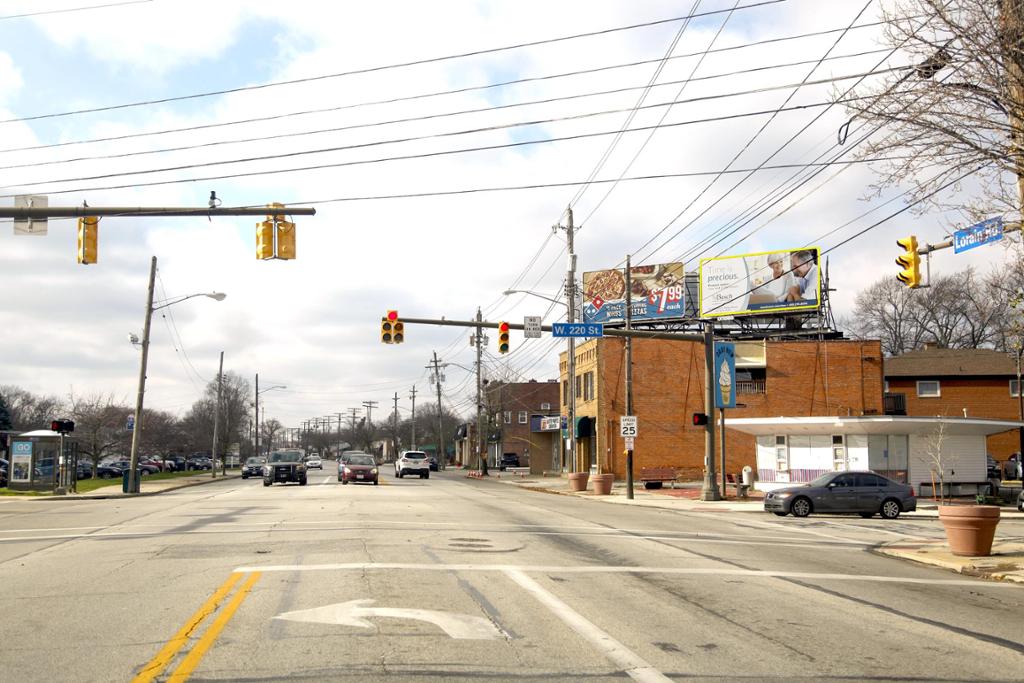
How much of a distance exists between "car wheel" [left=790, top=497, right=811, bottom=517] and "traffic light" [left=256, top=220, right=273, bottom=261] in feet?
60.9

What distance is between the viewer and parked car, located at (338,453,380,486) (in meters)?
45.8

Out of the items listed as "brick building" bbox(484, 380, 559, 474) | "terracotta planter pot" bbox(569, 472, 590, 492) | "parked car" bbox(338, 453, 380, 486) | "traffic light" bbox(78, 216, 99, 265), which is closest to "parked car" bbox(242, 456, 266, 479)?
"parked car" bbox(338, 453, 380, 486)

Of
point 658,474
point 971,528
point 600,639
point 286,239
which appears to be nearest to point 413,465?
point 658,474

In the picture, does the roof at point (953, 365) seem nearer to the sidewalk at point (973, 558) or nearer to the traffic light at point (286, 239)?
the sidewalk at point (973, 558)

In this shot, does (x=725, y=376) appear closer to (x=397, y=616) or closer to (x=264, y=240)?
(x=264, y=240)

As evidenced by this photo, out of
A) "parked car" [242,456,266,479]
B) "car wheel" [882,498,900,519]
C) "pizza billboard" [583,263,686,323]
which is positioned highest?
"pizza billboard" [583,263,686,323]

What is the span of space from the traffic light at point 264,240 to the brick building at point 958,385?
5555 centimetres

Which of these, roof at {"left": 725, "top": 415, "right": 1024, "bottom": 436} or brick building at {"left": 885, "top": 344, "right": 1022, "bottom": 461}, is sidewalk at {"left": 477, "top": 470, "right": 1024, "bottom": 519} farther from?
brick building at {"left": 885, "top": 344, "right": 1022, "bottom": 461}

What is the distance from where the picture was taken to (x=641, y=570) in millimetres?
13273

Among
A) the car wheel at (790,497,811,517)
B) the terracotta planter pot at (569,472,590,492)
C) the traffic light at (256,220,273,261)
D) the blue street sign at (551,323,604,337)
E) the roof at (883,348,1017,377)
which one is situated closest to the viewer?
the traffic light at (256,220,273,261)

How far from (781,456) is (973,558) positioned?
23.4 m

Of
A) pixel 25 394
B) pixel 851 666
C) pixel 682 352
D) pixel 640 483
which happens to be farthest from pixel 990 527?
pixel 25 394

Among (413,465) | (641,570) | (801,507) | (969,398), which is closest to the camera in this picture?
(641,570)

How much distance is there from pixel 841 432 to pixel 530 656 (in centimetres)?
Result: 3116
